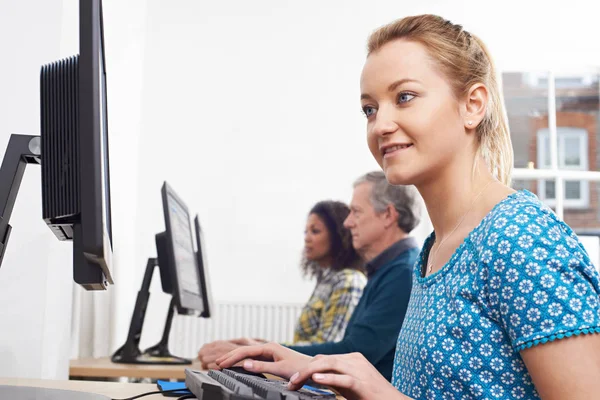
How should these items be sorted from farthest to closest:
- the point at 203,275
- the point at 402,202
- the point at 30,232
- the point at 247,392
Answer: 1. the point at 203,275
2. the point at 402,202
3. the point at 30,232
4. the point at 247,392

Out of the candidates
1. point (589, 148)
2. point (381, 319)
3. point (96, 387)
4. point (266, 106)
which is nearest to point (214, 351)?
point (381, 319)

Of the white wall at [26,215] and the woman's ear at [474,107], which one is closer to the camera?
the woman's ear at [474,107]

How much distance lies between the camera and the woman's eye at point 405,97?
1.02 m

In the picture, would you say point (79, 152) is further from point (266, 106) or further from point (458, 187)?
point (266, 106)

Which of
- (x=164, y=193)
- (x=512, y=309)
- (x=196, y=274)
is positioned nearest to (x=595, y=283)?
(x=512, y=309)

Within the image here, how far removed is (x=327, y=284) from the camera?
2.85 metres

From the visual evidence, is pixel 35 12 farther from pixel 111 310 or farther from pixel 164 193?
pixel 111 310

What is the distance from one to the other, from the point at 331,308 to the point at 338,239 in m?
0.54

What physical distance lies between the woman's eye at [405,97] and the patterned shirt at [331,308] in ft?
5.41

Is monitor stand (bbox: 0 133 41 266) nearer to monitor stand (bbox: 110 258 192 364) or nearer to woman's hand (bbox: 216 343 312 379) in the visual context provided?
woman's hand (bbox: 216 343 312 379)

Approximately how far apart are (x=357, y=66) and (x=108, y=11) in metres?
2.04

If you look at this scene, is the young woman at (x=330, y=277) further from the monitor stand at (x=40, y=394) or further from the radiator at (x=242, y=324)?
the monitor stand at (x=40, y=394)

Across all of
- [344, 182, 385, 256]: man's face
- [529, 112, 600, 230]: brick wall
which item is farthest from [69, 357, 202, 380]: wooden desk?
[529, 112, 600, 230]: brick wall

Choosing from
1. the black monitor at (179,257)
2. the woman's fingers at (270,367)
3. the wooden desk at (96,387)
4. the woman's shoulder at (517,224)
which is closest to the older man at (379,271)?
the black monitor at (179,257)
